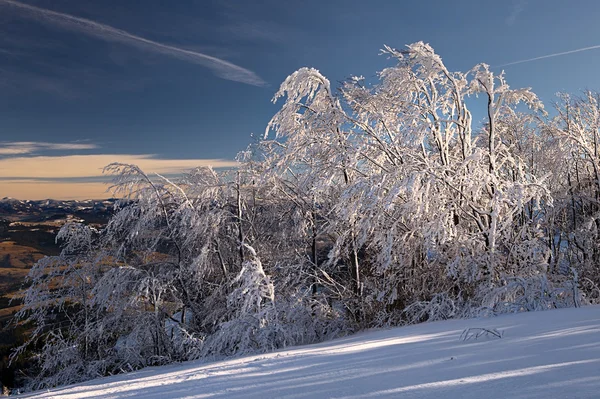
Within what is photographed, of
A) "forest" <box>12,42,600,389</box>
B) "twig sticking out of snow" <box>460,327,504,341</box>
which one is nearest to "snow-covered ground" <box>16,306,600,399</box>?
"twig sticking out of snow" <box>460,327,504,341</box>

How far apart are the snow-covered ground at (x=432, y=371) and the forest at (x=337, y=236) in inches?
108

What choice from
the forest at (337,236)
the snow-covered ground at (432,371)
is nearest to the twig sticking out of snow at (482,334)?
the snow-covered ground at (432,371)

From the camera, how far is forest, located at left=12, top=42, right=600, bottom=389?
692 centimetres

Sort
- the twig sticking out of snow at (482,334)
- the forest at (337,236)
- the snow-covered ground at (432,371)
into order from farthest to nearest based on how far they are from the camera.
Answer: the forest at (337,236) → the twig sticking out of snow at (482,334) → the snow-covered ground at (432,371)

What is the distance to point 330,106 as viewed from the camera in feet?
27.4

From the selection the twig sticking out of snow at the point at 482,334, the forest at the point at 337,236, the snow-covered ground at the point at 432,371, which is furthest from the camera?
the forest at the point at 337,236

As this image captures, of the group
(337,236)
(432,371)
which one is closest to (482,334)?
(432,371)

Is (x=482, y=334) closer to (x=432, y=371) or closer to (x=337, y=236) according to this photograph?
(x=432, y=371)

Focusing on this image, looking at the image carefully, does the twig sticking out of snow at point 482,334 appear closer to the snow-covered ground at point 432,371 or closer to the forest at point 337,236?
the snow-covered ground at point 432,371

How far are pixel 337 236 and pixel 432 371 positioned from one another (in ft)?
20.5

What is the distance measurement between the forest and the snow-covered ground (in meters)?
2.75

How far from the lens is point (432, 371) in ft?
7.91

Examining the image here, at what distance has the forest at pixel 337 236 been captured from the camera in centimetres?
692

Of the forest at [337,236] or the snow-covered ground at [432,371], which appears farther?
the forest at [337,236]
